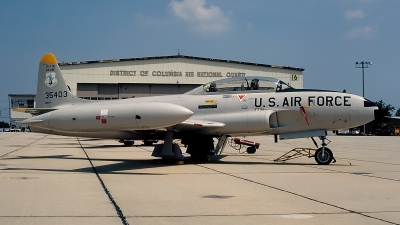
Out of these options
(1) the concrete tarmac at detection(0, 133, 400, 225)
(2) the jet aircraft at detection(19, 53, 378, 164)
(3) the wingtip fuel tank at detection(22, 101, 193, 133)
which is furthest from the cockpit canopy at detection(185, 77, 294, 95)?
(1) the concrete tarmac at detection(0, 133, 400, 225)

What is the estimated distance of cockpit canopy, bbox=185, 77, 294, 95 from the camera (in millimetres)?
14562

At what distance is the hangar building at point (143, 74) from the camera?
5228cm

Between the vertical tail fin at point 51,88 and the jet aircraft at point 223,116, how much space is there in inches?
97.7

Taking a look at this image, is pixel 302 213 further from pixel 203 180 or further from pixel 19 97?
pixel 19 97

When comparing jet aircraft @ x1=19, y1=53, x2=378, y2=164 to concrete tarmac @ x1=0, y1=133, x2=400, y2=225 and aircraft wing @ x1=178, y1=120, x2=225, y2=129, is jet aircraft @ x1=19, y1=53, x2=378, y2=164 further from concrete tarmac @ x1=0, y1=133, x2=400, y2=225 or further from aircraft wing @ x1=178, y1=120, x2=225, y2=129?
concrete tarmac @ x1=0, y1=133, x2=400, y2=225

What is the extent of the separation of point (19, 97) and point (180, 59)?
97.6 m

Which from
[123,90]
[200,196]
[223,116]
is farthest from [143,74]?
[200,196]

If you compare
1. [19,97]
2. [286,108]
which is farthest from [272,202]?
[19,97]

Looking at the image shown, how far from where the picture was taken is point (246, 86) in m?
14.8

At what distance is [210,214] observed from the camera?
6.38 meters

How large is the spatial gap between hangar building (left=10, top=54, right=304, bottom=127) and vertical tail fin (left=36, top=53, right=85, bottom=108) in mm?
33727

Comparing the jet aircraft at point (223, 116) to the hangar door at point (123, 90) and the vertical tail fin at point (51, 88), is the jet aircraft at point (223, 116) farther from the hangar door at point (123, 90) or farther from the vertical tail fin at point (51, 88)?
the hangar door at point (123, 90)

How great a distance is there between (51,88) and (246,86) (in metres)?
8.02

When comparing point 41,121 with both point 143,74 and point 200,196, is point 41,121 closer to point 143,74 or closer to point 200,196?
point 200,196
